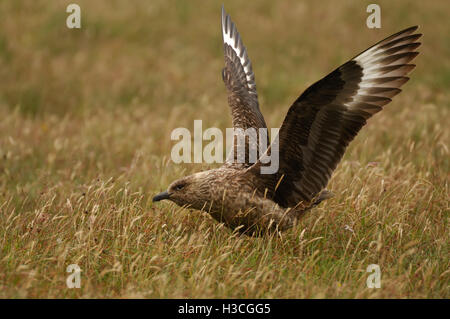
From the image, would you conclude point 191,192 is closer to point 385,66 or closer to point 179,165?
point 179,165

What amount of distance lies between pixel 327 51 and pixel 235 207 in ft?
22.5

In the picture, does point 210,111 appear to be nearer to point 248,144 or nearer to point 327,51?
point 248,144

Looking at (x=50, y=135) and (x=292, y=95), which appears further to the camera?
(x=292, y=95)

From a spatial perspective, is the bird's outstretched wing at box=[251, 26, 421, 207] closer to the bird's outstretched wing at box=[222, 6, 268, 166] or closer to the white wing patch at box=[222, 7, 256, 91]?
the bird's outstretched wing at box=[222, 6, 268, 166]

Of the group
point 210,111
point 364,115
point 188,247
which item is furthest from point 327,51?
point 188,247

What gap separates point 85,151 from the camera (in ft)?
19.0

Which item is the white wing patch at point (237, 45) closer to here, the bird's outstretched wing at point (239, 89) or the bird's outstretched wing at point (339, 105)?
the bird's outstretched wing at point (239, 89)

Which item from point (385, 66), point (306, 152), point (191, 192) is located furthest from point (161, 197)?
point (385, 66)

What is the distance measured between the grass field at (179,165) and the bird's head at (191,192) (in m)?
0.15

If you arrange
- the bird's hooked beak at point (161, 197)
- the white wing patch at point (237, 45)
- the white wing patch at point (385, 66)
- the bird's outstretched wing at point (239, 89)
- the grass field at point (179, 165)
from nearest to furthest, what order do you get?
the grass field at point (179, 165), the white wing patch at point (385, 66), the bird's hooked beak at point (161, 197), the bird's outstretched wing at point (239, 89), the white wing patch at point (237, 45)

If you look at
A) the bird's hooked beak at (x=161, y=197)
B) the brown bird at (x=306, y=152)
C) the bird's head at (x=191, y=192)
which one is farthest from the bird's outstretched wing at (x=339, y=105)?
the bird's hooked beak at (x=161, y=197)

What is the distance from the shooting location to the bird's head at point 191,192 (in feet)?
12.7
